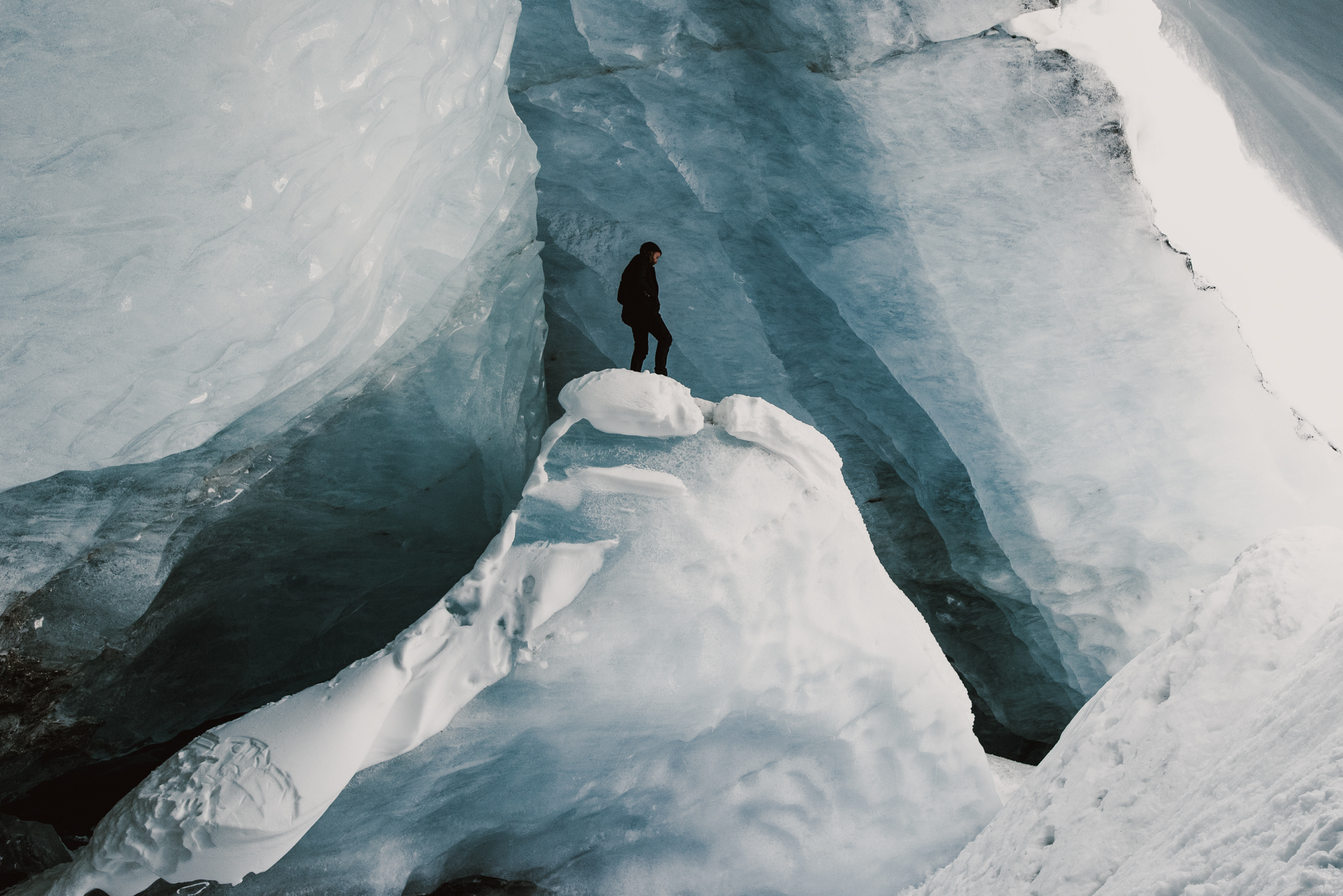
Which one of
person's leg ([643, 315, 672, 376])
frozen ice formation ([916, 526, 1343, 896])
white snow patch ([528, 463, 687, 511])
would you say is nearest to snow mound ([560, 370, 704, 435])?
white snow patch ([528, 463, 687, 511])

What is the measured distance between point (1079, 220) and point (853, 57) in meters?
0.94

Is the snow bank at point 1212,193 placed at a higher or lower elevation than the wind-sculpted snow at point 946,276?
higher

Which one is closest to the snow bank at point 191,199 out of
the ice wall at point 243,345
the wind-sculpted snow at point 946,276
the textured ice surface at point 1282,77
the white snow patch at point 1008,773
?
the ice wall at point 243,345

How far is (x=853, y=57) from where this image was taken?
2.72m

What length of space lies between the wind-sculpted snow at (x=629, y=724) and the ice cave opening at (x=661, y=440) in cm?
1

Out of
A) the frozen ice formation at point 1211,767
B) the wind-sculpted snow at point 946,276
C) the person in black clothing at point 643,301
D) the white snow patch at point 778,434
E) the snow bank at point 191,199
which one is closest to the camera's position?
the frozen ice formation at point 1211,767

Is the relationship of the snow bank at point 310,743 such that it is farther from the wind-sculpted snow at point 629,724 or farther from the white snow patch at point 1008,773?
the white snow patch at point 1008,773

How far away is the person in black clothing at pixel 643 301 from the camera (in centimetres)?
289

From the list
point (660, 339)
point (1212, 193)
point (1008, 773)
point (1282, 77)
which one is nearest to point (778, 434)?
point (660, 339)

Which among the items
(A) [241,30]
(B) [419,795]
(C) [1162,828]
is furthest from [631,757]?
(A) [241,30]

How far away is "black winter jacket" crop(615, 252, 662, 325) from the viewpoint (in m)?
2.89

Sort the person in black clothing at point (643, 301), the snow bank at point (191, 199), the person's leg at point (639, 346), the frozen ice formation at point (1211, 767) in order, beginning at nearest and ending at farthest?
1. the frozen ice formation at point (1211, 767)
2. the snow bank at point (191, 199)
3. the person in black clothing at point (643, 301)
4. the person's leg at point (639, 346)

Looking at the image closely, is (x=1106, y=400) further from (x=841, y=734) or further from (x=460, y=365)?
(x=460, y=365)

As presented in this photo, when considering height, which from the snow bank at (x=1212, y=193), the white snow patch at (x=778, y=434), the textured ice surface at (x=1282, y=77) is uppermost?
the textured ice surface at (x=1282, y=77)
